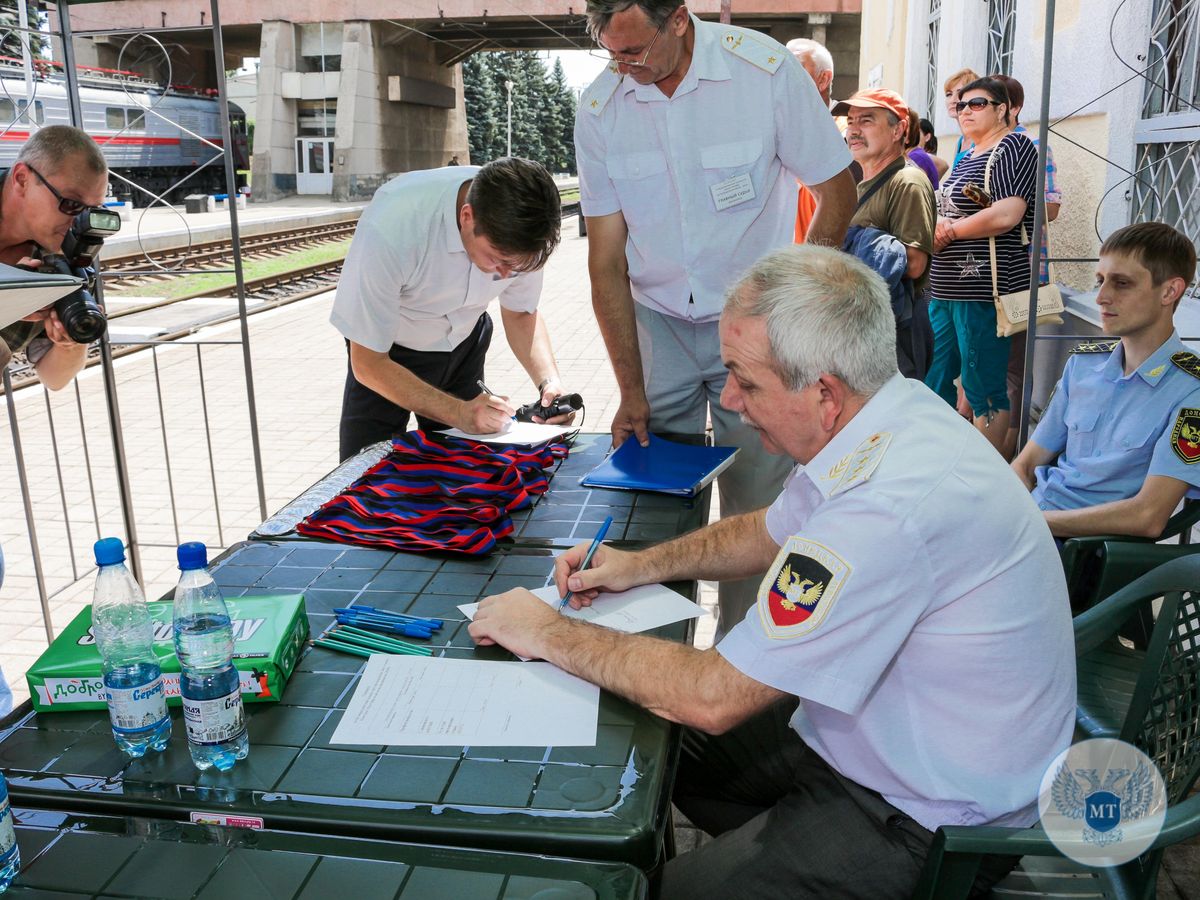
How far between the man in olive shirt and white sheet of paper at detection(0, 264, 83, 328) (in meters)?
3.30

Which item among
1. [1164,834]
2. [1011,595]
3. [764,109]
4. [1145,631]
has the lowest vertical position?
[1145,631]

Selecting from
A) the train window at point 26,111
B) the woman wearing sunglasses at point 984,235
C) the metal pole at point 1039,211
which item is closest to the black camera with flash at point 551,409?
the metal pole at point 1039,211

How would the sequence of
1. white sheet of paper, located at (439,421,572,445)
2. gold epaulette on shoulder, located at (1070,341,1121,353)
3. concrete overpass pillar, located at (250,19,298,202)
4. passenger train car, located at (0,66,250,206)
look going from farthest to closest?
concrete overpass pillar, located at (250,19,298,202), passenger train car, located at (0,66,250,206), gold epaulette on shoulder, located at (1070,341,1121,353), white sheet of paper, located at (439,421,572,445)

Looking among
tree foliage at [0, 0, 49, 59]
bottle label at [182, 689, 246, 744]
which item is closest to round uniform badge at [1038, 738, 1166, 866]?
bottle label at [182, 689, 246, 744]

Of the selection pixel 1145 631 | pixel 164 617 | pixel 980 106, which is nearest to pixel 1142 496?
pixel 1145 631

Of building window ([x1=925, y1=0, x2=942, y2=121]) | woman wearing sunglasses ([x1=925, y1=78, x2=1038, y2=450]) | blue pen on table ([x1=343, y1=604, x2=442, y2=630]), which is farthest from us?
building window ([x1=925, y1=0, x2=942, y2=121])

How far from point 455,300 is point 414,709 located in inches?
73.9

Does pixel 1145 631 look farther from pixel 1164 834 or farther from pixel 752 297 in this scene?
pixel 752 297

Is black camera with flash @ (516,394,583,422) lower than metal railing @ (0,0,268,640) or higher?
higher

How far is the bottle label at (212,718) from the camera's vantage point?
3.98ft

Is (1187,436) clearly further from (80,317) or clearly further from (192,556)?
(80,317)

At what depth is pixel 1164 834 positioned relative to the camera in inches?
50.4

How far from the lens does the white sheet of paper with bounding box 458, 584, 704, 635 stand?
5.46 feet

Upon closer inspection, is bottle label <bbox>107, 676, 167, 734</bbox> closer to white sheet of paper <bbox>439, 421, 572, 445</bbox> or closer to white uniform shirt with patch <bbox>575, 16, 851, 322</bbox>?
white sheet of paper <bbox>439, 421, 572, 445</bbox>
